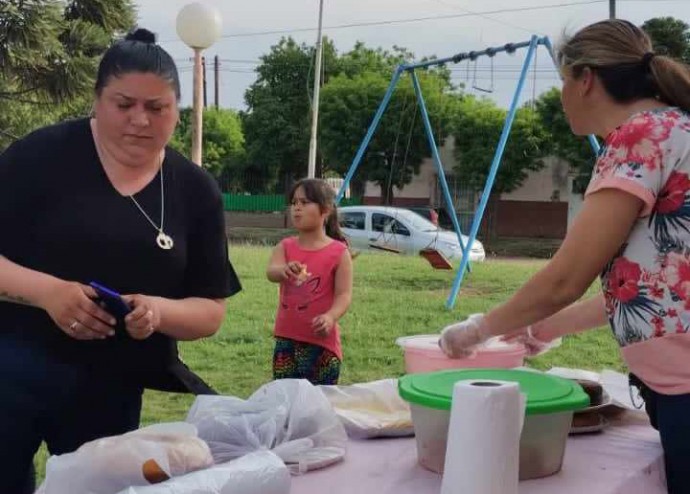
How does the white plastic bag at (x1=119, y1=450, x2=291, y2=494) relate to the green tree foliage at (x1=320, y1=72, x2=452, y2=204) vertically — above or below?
below

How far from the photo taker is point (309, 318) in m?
2.97

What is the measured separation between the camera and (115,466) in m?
0.96

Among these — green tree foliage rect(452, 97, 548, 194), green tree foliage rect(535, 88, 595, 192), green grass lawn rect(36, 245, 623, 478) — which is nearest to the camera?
green grass lawn rect(36, 245, 623, 478)

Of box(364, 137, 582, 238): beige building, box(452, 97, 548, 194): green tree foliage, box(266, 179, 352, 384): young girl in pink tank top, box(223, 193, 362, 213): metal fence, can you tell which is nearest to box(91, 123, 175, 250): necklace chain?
box(266, 179, 352, 384): young girl in pink tank top

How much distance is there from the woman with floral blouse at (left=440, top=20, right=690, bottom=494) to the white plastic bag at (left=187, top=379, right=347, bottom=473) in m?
→ 0.35

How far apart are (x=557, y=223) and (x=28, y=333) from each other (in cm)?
2142

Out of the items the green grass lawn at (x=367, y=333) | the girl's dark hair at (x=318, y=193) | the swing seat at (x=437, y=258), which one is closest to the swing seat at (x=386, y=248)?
the green grass lawn at (x=367, y=333)

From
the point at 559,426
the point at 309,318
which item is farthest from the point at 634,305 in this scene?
the point at 309,318

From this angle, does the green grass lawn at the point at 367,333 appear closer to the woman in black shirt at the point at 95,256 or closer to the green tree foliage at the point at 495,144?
the woman in black shirt at the point at 95,256

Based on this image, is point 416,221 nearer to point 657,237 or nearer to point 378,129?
point 378,129

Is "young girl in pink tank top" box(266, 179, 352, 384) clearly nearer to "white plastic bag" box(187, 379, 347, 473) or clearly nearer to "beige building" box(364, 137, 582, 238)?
"white plastic bag" box(187, 379, 347, 473)

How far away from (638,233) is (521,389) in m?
0.31

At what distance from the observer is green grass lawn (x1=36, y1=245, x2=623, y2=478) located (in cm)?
430

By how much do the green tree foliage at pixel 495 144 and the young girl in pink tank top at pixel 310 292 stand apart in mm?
17389
